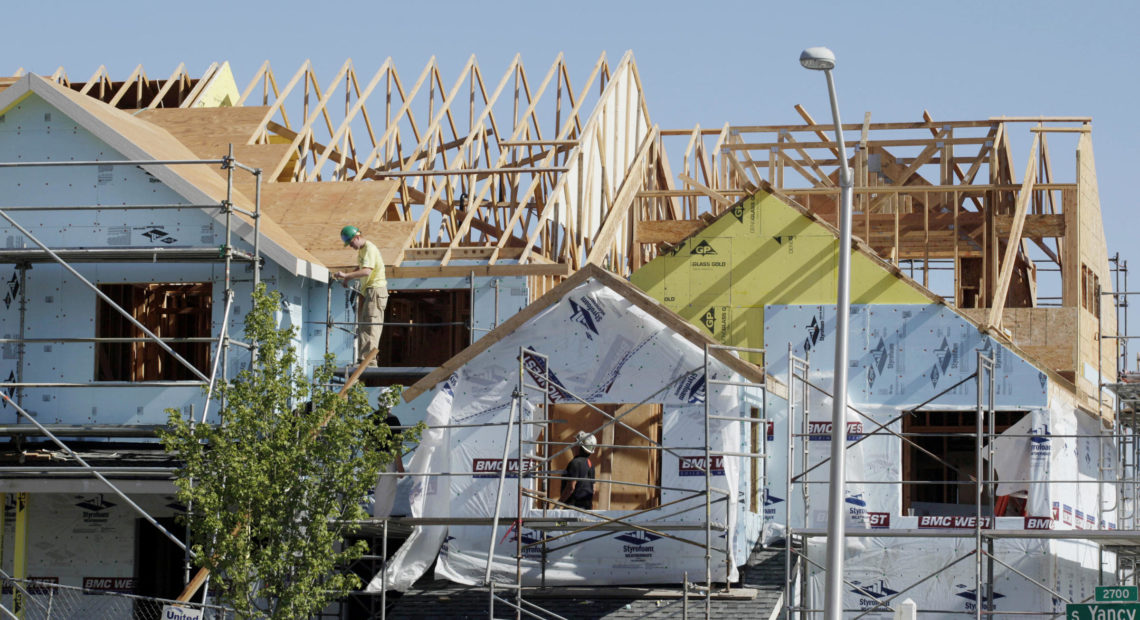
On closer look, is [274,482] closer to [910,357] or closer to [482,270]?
[482,270]

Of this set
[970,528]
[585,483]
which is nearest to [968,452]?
[970,528]

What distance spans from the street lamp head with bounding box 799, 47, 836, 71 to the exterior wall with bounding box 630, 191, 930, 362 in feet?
31.2

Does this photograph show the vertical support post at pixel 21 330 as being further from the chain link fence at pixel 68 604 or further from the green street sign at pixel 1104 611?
the green street sign at pixel 1104 611

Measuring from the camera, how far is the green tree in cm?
1636

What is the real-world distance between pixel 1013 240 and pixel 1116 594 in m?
8.65

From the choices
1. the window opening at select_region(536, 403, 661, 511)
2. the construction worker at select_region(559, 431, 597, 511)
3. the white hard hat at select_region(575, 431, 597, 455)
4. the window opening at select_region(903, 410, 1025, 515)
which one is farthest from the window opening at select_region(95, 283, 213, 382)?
the window opening at select_region(903, 410, 1025, 515)

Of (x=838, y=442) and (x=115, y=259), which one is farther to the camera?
(x=115, y=259)

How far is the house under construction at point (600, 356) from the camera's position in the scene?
1859 centimetres

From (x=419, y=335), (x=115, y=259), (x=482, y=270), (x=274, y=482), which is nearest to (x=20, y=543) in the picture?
(x=115, y=259)

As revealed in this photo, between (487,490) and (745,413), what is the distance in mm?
3311

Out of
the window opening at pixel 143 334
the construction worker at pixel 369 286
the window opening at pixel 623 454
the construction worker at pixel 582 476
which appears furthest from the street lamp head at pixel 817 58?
the window opening at pixel 143 334

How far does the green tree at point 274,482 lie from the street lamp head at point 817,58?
21.5 feet

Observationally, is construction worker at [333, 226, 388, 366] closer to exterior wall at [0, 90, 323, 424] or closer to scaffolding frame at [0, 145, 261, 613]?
exterior wall at [0, 90, 323, 424]

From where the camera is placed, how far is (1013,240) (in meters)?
22.7
